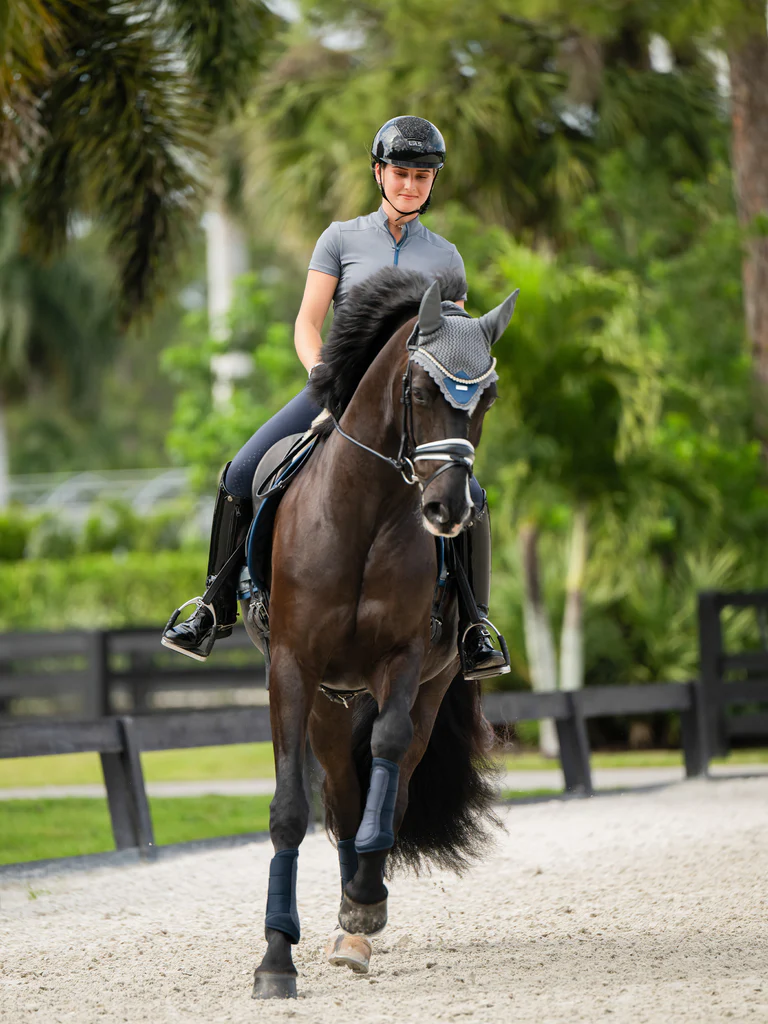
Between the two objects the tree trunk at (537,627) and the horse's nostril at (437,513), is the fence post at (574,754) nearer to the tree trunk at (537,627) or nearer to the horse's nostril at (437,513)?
the tree trunk at (537,627)

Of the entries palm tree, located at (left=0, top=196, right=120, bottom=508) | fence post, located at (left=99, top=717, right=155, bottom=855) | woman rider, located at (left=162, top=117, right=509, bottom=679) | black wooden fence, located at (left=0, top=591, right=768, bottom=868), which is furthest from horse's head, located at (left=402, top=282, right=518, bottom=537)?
palm tree, located at (left=0, top=196, right=120, bottom=508)

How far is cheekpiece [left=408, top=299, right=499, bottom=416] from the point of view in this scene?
452 cm

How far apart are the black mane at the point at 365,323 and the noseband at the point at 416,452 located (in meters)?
0.29

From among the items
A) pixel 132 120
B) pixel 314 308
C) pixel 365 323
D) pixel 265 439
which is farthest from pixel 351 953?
pixel 132 120

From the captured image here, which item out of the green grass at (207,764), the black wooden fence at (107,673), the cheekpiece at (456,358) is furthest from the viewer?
the black wooden fence at (107,673)

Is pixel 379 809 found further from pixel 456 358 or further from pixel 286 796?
pixel 456 358

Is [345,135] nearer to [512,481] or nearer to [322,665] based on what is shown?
[512,481]

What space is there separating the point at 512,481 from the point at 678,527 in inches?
123

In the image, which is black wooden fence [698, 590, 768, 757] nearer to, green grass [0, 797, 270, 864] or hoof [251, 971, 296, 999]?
green grass [0, 797, 270, 864]

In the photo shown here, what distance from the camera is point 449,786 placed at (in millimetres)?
6031

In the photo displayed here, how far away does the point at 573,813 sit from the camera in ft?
31.4

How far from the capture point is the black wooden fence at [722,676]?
12656 mm

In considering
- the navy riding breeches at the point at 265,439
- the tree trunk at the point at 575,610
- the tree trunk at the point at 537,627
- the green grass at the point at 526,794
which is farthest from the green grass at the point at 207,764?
the navy riding breeches at the point at 265,439

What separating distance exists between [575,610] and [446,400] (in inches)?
437
